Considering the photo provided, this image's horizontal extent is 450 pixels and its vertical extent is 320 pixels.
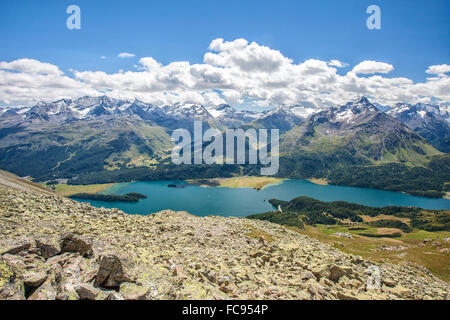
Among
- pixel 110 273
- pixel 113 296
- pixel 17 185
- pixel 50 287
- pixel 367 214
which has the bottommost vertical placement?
pixel 367 214

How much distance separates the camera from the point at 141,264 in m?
20.2

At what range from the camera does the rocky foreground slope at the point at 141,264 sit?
14805 millimetres

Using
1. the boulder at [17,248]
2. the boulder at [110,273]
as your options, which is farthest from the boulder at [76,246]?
the boulder at [110,273]

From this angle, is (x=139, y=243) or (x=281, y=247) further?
(x=281, y=247)

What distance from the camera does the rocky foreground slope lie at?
14805 mm

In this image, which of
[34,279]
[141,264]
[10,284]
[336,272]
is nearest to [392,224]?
[336,272]

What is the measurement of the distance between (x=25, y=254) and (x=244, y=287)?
16.1 m

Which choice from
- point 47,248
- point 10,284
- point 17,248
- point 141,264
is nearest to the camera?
point 10,284

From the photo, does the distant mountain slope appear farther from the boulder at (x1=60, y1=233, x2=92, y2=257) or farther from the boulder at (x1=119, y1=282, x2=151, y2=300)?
the boulder at (x1=119, y1=282, x2=151, y2=300)

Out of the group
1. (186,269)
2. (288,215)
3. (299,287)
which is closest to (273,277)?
(299,287)

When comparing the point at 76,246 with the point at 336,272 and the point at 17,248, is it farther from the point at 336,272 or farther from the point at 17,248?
the point at 336,272

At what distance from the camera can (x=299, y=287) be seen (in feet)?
65.9

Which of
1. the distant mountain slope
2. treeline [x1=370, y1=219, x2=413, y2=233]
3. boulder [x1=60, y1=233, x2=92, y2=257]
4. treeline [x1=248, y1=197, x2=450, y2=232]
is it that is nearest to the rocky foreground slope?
boulder [x1=60, y1=233, x2=92, y2=257]
